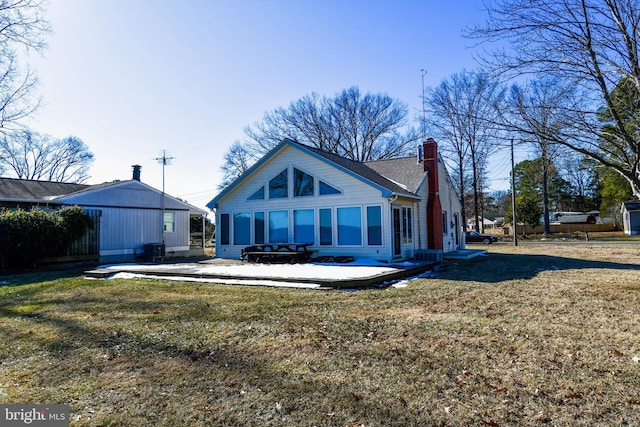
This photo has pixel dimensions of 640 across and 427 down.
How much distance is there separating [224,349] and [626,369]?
4.18m

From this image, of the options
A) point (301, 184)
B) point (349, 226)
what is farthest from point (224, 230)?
point (349, 226)

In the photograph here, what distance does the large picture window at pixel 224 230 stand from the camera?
16984 millimetres

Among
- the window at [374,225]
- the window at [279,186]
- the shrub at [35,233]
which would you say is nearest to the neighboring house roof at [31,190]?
the shrub at [35,233]

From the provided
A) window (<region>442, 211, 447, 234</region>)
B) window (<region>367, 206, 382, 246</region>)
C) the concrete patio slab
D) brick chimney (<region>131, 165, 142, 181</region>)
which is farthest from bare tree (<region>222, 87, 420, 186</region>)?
the concrete patio slab

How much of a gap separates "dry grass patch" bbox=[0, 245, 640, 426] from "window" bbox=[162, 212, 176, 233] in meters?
12.7

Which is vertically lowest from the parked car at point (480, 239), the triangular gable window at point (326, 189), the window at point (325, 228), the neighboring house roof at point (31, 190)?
the parked car at point (480, 239)

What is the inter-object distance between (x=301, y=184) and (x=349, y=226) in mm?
2769

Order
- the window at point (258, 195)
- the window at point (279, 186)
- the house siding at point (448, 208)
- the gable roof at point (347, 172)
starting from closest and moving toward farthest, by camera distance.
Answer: the gable roof at point (347, 172)
the window at point (279, 186)
the window at point (258, 195)
the house siding at point (448, 208)

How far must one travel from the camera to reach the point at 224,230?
56.0 feet

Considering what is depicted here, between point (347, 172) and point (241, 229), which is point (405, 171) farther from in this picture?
point (241, 229)

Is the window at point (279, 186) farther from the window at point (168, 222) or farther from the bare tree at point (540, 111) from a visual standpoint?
the bare tree at point (540, 111)

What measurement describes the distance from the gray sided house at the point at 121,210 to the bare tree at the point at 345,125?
50.2 feet

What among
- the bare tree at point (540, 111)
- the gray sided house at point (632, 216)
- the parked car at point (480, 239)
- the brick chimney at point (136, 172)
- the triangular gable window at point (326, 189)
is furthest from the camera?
the gray sided house at point (632, 216)

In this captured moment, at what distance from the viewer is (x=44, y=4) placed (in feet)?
40.2
